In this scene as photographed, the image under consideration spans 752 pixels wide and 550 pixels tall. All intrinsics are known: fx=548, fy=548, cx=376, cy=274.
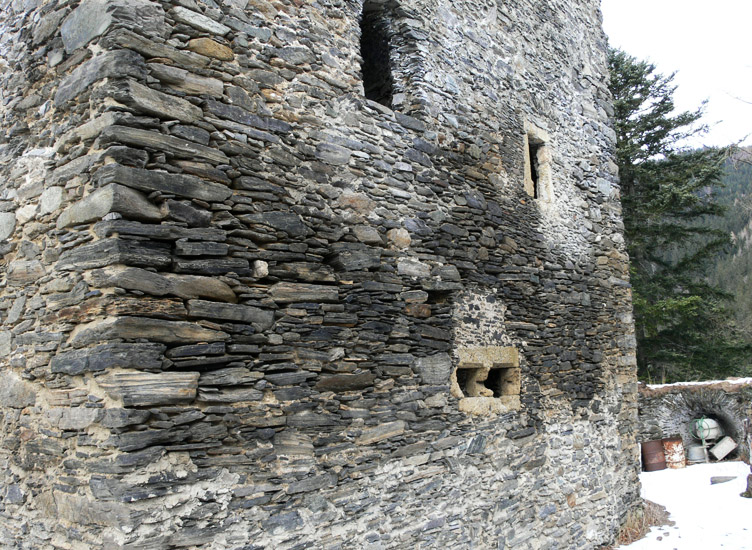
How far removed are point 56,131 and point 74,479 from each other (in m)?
1.94

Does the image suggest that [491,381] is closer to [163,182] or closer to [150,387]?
[150,387]

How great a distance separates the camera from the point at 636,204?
15.2 metres

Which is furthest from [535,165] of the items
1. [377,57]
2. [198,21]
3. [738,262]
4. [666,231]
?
[738,262]

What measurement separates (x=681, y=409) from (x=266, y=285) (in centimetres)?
1069

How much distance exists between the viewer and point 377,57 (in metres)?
5.15

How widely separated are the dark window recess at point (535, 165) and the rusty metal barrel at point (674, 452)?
23.4 feet

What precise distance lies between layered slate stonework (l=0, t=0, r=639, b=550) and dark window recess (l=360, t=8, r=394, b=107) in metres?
0.03

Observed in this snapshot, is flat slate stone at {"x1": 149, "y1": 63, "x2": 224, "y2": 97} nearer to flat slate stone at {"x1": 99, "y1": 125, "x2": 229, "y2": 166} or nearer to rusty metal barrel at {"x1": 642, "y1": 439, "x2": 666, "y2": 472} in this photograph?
flat slate stone at {"x1": 99, "y1": 125, "x2": 229, "y2": 166}

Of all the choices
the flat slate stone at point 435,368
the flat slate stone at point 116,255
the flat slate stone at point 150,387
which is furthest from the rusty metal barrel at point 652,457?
the flat slate stone at point 116,255

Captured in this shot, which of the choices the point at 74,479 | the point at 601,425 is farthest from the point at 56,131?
the point at 601,425

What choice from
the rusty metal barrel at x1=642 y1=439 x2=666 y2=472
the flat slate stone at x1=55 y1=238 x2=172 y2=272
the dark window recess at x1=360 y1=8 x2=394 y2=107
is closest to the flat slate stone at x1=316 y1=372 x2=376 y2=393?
the flat slate stone at x1=55 y1=238 x2=172 y2=272

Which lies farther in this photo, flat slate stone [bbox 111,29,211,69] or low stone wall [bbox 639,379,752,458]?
low stone wall [bbox 639,379,752,458]

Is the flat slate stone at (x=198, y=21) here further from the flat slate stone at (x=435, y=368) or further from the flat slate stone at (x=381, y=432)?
the flat slate stone at (x=381, y=432)

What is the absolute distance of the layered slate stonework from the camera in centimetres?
280
